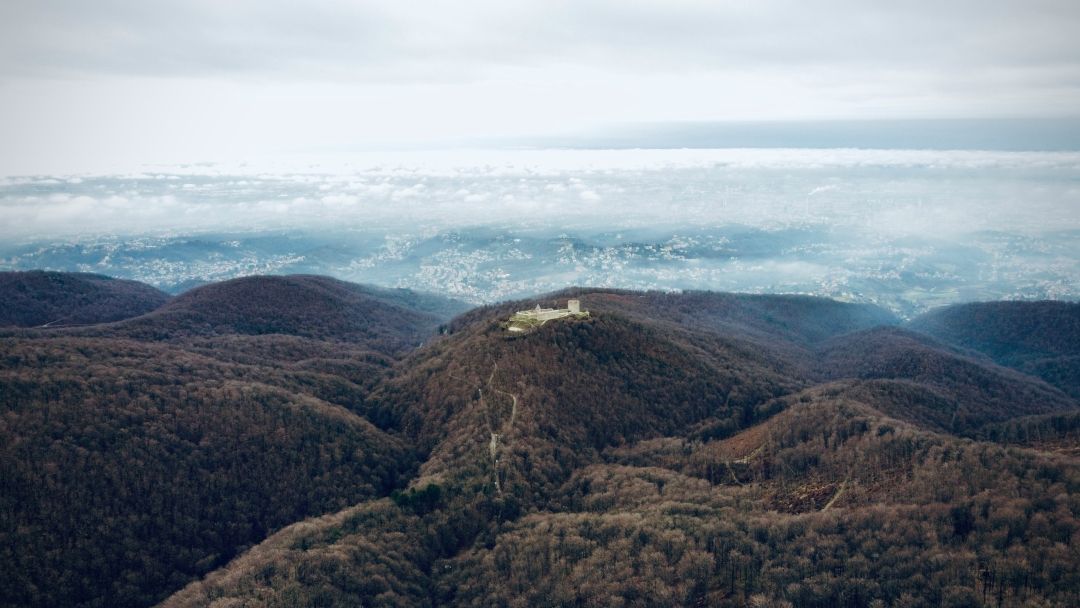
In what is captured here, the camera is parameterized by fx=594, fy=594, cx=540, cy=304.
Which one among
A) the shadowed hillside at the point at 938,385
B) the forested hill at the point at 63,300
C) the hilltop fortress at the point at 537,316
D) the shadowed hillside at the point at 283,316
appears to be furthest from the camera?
the forested hill at the point at 63,300

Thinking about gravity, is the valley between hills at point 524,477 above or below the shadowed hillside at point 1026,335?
above

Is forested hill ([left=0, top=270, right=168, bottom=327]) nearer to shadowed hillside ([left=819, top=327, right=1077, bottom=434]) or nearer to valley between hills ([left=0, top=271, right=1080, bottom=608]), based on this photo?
valley between hills ([left=0, top=271, right=1080, bottom=608])

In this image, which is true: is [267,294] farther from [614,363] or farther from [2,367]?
[614,363]

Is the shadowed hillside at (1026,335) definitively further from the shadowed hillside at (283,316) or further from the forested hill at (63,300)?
the forested hill at (63,300)

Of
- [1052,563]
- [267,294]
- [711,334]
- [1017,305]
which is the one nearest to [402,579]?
[1052,563]

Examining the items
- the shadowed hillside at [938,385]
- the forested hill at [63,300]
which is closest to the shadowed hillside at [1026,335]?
the shadowed hillside at [938,385]

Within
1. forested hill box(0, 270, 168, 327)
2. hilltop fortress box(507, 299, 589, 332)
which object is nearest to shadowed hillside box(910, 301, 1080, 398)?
hilltop fortress box(507, 299, 589, 332)

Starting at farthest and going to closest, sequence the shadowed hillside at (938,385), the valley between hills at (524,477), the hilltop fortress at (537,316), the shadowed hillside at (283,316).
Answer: the shadowed hillside at (283,316)
the hilltop fortress at (537,316)
the shadowed hillside at (938,385)
the valley between hills at (524,477)
